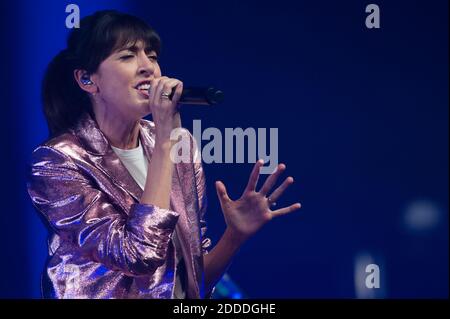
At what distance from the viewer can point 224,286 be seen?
1805 mm

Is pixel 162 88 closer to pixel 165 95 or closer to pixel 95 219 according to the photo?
pixel 165 95

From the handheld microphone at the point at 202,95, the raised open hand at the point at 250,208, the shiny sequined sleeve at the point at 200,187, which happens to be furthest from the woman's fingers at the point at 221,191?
the handheld microphone at the point at 202,95

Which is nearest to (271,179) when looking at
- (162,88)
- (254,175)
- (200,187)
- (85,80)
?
(254,175)

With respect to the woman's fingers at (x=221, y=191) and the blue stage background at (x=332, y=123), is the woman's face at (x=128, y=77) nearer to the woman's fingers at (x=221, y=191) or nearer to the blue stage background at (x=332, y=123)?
the woman's fingers at (x=221, y=191)

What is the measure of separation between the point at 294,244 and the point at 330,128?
0.31 metres

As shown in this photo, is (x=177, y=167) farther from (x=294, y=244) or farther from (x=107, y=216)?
(x=294, y=244)

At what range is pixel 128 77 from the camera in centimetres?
134

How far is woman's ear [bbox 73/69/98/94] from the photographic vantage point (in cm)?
138

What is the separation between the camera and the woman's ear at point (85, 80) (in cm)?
138

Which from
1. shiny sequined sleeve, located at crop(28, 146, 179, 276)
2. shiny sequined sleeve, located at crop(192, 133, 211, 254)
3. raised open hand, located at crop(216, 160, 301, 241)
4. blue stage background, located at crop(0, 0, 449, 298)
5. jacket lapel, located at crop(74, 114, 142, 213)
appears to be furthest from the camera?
blue stage background, located at crop(0, 0, 449, 298)

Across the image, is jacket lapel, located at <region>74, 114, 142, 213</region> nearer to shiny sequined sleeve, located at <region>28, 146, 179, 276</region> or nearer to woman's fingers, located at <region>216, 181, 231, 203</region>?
shiny sequined sleeve, located at <region>28, 146, 179, 276</region>

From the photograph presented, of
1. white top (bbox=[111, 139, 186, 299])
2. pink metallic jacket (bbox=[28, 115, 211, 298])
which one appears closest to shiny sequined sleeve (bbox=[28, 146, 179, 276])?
pink metallic jacket (bbox=[28, 115, 211, 298])

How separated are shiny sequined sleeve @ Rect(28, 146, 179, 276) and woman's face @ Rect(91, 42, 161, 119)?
6.3 inches

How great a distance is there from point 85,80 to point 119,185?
23cm
